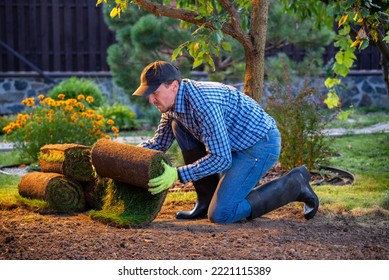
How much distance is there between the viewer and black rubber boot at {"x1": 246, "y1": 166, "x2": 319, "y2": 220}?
579 cm

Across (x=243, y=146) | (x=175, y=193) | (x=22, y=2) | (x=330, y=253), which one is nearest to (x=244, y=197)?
(x=243, y=146)

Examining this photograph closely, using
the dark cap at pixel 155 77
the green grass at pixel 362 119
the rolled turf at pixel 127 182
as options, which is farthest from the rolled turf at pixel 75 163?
the green grass at pixel 362 119

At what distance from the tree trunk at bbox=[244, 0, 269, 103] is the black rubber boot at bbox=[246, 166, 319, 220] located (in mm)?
1336

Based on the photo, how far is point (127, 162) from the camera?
552cm

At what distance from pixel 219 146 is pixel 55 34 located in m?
10.6

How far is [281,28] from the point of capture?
12523 millimetres

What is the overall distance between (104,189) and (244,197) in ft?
3.63

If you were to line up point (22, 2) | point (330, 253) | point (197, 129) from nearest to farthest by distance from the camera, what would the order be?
point (330, 253), point (197, 129), point (22, 2)

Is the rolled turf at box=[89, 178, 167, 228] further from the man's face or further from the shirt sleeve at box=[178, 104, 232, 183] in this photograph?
the man's face

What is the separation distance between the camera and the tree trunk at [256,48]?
697 cm

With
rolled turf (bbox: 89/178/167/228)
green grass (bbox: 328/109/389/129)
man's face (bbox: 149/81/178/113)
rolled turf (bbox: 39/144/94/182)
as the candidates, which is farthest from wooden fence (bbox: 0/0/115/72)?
man's face (bbox: 149/81/178/113)
